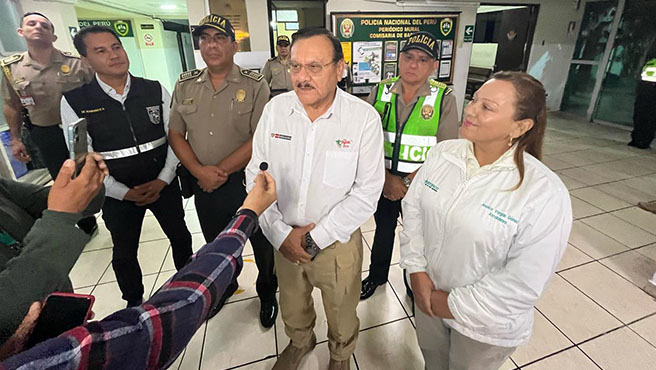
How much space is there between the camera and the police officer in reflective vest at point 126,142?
166 cm

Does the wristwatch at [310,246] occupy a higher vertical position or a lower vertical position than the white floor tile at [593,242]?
higher

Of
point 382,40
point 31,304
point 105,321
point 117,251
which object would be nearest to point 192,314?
point 105,321

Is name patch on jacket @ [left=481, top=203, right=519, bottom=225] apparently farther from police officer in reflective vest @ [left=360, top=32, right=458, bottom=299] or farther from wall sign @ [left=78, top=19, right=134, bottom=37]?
wall sign @ [left=78, top=19, right=134, bottom=37]

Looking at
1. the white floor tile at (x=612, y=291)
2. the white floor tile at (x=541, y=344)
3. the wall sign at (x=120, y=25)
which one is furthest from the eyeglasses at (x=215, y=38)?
the wall sign at (x=120, y=25)

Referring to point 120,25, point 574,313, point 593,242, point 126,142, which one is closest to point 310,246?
point 126,142

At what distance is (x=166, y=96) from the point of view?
6.40 feet

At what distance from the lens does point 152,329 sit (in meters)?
0.61

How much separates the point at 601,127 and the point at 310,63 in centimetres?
817

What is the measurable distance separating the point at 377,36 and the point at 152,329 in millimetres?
5451

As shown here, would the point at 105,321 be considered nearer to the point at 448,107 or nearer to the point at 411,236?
the point at 411,236

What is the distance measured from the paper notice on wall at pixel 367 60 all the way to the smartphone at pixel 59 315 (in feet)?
16.9

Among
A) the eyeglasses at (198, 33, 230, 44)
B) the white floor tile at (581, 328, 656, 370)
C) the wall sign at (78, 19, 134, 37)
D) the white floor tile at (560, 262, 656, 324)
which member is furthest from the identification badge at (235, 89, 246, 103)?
the wall sign at (78, 19, 134, 37)

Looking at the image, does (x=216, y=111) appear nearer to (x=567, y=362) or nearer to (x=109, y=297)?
(x=109, y=297)

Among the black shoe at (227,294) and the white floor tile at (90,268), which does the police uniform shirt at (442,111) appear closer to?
the black shoe at (227,294)
